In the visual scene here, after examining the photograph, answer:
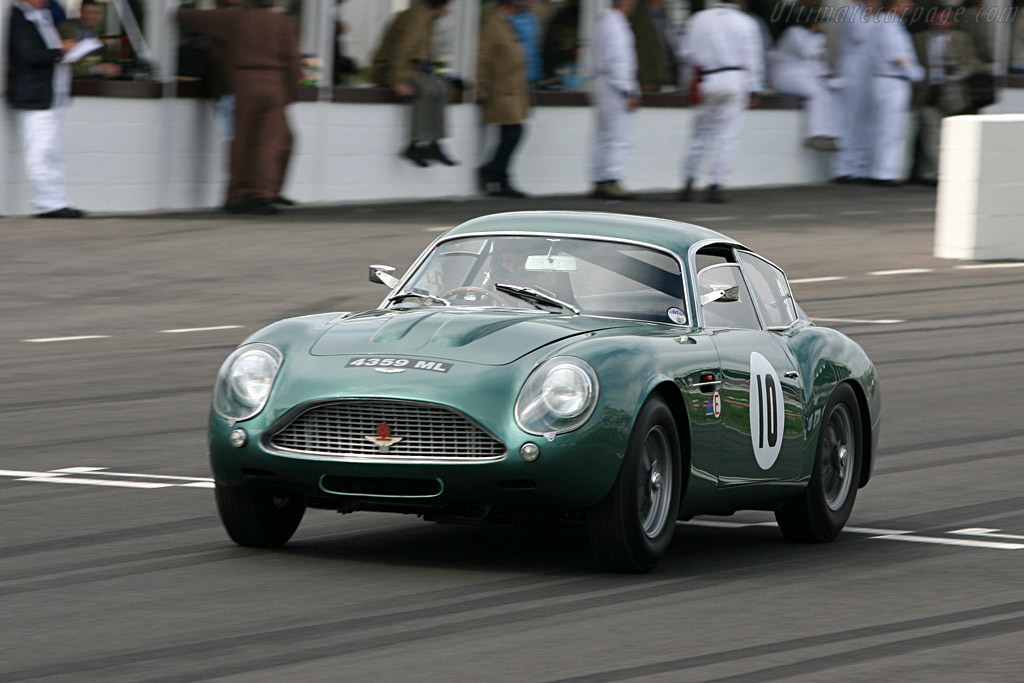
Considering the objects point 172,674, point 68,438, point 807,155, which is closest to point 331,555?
point 172,674

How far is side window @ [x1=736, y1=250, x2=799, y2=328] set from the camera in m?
8.80

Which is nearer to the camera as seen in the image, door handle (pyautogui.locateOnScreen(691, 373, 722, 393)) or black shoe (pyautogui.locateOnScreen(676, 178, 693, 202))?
door handle (pyautogui.locateOnScreen(691, 373, 722, 393))

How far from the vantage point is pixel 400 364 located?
720 cm

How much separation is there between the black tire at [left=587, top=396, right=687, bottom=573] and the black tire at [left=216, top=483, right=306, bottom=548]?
3.59ft

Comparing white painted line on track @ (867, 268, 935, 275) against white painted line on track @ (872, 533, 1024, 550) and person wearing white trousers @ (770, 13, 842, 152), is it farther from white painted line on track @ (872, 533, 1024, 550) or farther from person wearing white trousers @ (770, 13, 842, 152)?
white painted line on track @ (872, 533, 1024, 550)

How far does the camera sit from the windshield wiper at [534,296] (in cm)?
800

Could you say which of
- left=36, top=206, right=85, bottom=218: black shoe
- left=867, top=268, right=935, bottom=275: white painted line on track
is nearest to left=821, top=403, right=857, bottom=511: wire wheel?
left=867, top=268, right=935, bottom=275: white painted line on track

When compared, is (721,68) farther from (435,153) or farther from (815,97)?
(815,97)

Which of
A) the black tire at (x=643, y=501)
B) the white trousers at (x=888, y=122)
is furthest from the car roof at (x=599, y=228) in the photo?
the white trousers at (x=888, y=122)

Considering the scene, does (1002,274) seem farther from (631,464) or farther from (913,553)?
(631,464)

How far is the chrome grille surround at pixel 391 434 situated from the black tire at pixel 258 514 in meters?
0.29

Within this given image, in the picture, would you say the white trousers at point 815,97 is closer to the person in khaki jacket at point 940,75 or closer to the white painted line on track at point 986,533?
the person in khaki jacket at point 940,75

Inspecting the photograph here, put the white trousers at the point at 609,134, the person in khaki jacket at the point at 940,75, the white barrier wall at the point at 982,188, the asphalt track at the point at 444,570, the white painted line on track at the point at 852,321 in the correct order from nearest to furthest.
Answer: the asphalt track at the point at 444,570
the white painted line on track at the point at 852,321
the white barrier wall at the point at 982,188
the white trousers at the point at 609,134
the person in khaki jacket at the point at 940,75

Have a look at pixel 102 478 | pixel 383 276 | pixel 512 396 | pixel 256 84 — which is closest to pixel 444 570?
pixel 512 396
